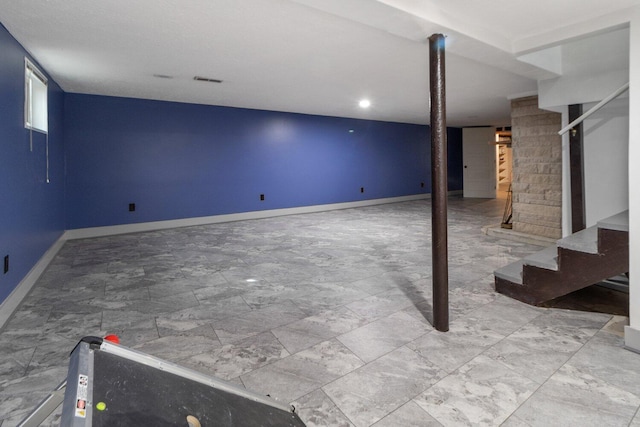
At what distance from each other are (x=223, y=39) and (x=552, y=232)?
5123 millimetres

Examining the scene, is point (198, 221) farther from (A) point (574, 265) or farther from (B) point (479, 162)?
(B) point (479, 162)

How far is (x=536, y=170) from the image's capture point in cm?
533

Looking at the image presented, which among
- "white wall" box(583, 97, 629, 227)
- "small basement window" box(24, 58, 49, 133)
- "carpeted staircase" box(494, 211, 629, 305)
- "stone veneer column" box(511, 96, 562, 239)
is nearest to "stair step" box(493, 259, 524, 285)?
"carpeted staircase" box(494, 211, 629, 305)

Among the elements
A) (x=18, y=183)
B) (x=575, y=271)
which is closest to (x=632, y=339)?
(x=575, y=271)

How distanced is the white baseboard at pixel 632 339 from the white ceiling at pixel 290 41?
2.09 m

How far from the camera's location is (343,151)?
9555 millimetres

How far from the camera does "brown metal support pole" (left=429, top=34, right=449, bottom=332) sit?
2480 mm

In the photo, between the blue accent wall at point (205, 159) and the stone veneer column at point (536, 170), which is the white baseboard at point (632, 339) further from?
the blue accent wall at point (205, 159)

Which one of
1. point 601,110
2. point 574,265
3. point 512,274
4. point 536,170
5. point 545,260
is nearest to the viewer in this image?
point 574,265

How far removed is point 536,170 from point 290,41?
4172mm

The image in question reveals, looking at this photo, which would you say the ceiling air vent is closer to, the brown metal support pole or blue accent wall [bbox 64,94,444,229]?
blue accent wall [bbox 64,94,444,229]

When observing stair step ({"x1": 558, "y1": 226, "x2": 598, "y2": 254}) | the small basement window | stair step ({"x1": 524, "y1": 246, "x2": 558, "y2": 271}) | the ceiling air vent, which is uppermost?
the ceiling air vent

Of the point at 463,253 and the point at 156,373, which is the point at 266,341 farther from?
the point at 463,253

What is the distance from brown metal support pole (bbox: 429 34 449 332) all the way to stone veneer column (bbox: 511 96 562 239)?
11.6ft
